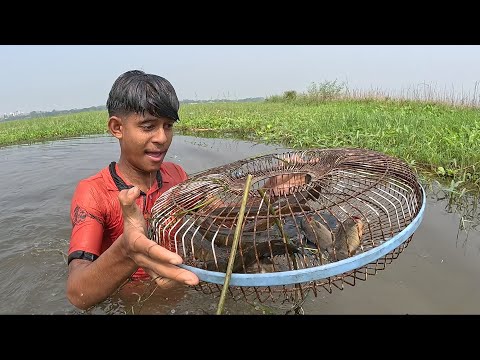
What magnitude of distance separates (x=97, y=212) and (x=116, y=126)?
56 centimetres

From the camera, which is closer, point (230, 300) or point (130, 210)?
point (130, 210)

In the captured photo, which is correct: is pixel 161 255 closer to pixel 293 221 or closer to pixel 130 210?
pixel 130 210

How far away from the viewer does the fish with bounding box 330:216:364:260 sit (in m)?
1.63

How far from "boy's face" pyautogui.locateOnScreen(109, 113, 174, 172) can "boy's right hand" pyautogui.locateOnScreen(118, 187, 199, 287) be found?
85 centimetres

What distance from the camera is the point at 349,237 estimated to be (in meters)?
1.68

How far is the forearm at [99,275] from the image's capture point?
5.20 ft

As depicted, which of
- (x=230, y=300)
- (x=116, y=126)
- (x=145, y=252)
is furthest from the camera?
(x=230, y=300)

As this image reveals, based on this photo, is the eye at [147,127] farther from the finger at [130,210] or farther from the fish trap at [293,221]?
the finger at [130,210]

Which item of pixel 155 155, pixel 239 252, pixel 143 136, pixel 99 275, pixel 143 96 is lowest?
pixel 99 275

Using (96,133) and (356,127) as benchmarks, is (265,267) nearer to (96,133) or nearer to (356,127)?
(356,127)

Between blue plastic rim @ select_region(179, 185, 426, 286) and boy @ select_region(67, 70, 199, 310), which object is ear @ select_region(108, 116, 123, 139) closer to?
boy @ select_region(67, 70, 199, 310)

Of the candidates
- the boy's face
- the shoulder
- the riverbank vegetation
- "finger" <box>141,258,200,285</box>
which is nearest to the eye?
the boy's face

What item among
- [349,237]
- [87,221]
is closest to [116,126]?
[87,221]

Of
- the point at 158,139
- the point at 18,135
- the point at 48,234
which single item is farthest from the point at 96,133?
the point at 158,139
